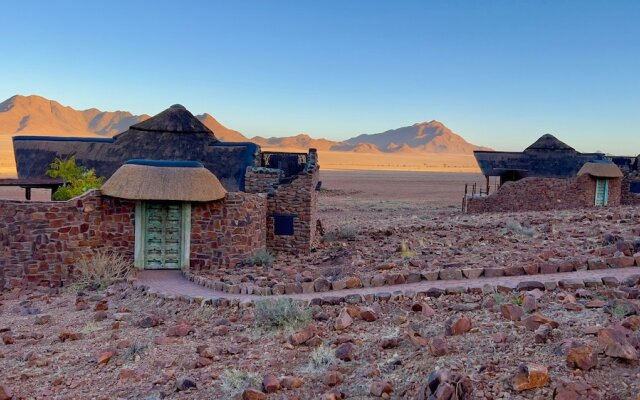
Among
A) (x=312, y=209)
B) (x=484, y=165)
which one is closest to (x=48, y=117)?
(x=484, y=165)

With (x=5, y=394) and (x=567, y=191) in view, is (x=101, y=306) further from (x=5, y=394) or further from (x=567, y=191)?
(x=567, y=191)

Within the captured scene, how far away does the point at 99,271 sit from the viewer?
11406 millimetres

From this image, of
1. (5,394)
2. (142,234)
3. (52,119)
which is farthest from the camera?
(52,119)

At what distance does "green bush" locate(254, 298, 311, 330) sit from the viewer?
7414mm

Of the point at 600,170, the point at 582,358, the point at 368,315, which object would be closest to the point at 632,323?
the point at 582,358

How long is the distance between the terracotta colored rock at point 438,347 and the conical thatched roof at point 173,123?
45.3 feet

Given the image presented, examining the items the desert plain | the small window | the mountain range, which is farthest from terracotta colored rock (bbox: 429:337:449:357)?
the mountain range

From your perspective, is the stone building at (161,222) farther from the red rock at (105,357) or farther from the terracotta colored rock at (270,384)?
the terracotta colored rock at (270,384)

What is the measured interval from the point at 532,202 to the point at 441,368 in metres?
20.7

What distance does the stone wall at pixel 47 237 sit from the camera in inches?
450

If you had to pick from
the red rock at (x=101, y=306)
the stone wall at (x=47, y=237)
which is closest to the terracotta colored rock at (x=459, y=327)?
the red rock at (x=101, y=306)

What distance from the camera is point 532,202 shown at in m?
24.2

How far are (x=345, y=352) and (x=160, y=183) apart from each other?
7.11 m

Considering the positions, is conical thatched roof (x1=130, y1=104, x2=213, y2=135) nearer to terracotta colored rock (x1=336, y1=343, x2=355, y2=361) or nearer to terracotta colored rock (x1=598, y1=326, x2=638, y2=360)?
terracotta colored rock (x1=336, y1=343, x2=355, y2=361)
